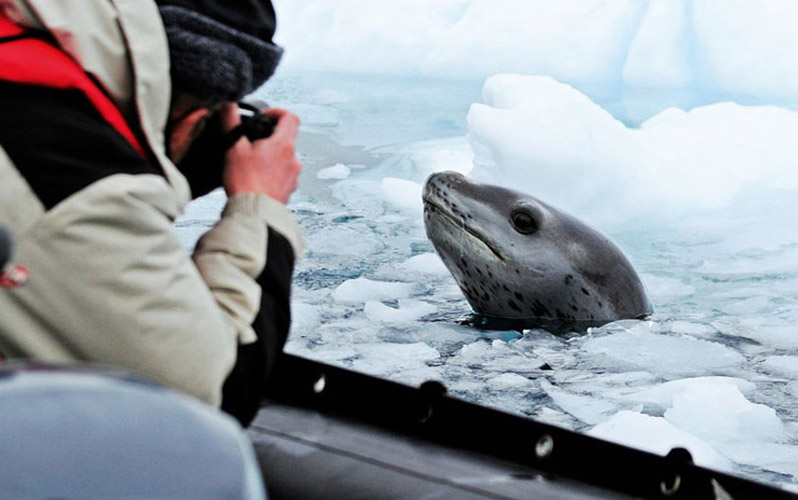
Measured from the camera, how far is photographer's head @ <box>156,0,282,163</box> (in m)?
1.46

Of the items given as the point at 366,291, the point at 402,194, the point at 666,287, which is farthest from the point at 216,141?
the point at 402,194

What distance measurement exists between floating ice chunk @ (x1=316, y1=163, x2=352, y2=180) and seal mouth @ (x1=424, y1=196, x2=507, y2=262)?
177 inches

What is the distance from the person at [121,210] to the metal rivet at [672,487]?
612 mm

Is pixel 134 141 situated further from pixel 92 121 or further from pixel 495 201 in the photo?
pixel 495 201

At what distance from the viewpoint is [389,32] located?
11.2 metres

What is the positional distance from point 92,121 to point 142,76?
0.10 meters

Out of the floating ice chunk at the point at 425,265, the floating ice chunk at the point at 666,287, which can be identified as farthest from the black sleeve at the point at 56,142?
the floating ice chunk at the point at 666,287

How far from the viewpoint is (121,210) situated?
123 centimetres

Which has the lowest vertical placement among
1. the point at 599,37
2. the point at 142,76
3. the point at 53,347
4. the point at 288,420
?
the point at 288,420

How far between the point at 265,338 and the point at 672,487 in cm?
64

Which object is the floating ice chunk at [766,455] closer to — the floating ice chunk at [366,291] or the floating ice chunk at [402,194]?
the floating ice chunk at [366,291]

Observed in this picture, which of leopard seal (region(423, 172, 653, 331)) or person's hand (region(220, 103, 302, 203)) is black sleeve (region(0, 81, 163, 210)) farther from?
leopard seal (region(423, 172, 653, 331))

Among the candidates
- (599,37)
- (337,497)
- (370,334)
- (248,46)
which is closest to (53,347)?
(248,46)

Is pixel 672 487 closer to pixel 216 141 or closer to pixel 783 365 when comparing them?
pixel 216 141
